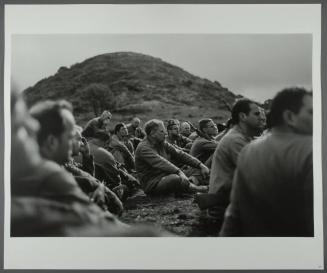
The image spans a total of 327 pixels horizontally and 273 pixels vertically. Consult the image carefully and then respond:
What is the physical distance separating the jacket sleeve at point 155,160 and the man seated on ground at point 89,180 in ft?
1.30

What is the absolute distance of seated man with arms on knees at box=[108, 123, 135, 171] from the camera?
371cm

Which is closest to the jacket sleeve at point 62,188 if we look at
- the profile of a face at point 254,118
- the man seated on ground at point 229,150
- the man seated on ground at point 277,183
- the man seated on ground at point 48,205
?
the man seated on ground at point 48,205

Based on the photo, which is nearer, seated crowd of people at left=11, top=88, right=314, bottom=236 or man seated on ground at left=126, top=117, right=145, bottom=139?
seated crowd of people at left=11, top=88, right=314, bottom=236

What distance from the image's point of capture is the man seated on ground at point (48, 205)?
11.8 ft

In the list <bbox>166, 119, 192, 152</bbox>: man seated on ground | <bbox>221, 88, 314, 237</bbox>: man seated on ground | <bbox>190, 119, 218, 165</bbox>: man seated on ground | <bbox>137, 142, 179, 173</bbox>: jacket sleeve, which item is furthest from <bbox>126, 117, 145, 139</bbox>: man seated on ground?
<bbox>221, 88, 314, 237</bbox>: man seated on ground

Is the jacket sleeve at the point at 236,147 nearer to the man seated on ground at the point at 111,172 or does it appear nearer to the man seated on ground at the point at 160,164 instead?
the man seated on ground at the point at 160,164

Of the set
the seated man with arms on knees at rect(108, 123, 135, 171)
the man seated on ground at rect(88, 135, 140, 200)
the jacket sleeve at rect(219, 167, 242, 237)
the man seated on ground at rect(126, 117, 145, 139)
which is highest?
the man seated on ground at rect(126, 117, 145, 139)

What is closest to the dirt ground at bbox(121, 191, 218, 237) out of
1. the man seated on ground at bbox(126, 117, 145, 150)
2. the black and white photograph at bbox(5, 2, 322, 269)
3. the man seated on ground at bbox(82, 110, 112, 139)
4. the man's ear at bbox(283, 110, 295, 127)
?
the black and white photograph at bbox(5, 2, 322, 269)

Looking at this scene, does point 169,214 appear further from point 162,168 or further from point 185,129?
point 185,129

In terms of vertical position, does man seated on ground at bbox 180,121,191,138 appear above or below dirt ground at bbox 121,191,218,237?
above

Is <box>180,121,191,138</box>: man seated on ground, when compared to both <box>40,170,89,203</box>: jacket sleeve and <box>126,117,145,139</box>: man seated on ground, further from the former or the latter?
<box>40,170,89,203</box>: jacket sleeve

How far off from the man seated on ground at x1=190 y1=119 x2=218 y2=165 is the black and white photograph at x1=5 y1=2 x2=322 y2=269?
1 centimetres

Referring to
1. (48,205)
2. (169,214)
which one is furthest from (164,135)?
(48,205)

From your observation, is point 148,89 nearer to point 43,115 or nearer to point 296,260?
point 43,115
